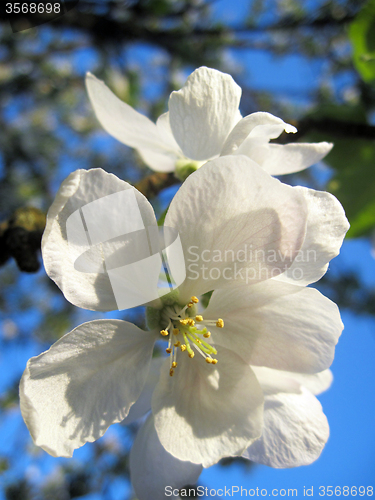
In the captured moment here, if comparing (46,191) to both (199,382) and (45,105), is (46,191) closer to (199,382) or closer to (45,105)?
(45,105)

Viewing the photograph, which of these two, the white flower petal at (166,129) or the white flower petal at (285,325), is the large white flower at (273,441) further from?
the white flower petal at (166,129)

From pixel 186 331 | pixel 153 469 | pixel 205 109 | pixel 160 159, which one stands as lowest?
pixel 153 469

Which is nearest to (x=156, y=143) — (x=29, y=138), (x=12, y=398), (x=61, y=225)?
(x=61, y=225)

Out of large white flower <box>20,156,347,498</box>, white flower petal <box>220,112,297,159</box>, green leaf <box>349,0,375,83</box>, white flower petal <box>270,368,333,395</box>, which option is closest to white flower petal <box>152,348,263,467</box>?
large white flower <box>20,156,347,498</box>

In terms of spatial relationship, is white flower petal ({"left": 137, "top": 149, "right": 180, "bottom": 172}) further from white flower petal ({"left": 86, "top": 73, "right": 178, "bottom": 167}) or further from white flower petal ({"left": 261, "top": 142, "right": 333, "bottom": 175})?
white flower petal ({"left": 261, "top": 142, "right": 333, "bottom": 175})

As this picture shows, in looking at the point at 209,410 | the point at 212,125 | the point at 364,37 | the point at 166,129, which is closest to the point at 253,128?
the point at 212,125

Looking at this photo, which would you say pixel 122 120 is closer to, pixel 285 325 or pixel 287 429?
pixel 285 325

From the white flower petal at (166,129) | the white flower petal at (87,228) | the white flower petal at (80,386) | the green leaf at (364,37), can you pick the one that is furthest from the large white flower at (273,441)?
the green leaf at (364,37)
